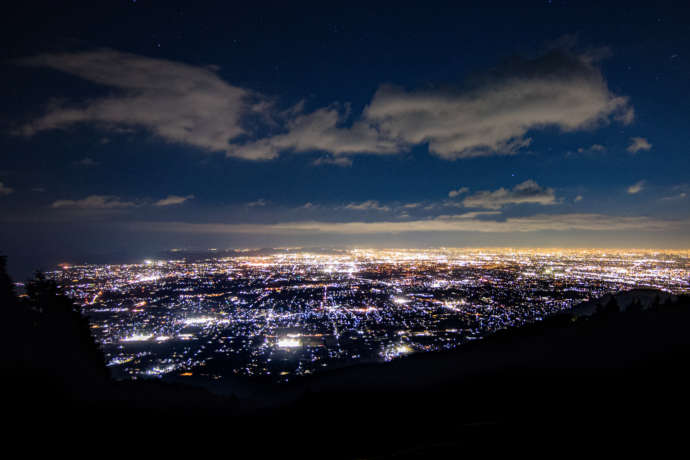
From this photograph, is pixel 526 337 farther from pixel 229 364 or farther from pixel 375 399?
pixel 229 364

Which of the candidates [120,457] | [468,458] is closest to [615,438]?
[468,458]

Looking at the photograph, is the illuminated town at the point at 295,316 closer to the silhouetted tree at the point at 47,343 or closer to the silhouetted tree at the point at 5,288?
the silhouetted tree at the point at 47,343

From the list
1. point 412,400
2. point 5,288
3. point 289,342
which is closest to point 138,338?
point 289,342

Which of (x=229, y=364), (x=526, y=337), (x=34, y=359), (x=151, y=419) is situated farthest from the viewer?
(x=229, y=364)

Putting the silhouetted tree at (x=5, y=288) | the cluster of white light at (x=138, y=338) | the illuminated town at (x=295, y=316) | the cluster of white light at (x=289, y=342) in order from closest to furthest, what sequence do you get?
1. the silhouetted tree at (x=5, y=288)
2. the illuminated town at (x=295, y=316)
3. the cluster of white light at (x=289, y=342)
4. the cluster of white light at (x=138, y=338)

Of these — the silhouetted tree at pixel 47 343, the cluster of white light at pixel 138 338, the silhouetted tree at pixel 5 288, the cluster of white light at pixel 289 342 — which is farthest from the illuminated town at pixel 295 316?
the silhouetted tree at pixel 5 288

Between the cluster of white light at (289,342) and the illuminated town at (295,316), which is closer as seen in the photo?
the illuminated town at (295,316)

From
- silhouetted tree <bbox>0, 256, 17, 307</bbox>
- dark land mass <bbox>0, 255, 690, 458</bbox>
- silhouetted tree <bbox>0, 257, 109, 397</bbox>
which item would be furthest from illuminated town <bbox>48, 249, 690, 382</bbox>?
dark land mass <bbox>0, 255, 690, 458</bbox>

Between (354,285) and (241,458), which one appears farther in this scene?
(354,285)
